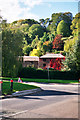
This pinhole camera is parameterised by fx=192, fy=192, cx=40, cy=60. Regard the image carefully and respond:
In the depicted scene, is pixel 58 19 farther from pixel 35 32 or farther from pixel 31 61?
pixel 31 61

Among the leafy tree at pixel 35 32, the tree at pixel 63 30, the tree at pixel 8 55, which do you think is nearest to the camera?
the tree at pixel 8 55

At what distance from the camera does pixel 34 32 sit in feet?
338

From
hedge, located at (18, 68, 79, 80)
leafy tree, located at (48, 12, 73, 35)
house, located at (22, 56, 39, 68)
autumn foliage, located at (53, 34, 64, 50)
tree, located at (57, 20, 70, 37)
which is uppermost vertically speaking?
leafy tree, located at (48, 12, 73, 35)

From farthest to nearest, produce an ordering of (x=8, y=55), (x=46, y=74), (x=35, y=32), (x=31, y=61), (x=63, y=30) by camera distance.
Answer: (x=35, y=32)
(x=63, y=30)
(x=31, y=61)
(x=46, y=74)
(x=8, y=55)

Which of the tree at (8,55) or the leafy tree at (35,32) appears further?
the leafy tree at (35,32)

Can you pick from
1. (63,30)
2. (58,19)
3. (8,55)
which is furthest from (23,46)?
(58,19)

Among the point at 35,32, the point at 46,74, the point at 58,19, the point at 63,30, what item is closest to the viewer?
the point at 46,74

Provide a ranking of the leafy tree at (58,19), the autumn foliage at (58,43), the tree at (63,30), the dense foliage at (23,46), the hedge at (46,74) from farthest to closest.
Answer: the leafy tree at (58,19), the tree at (63,30), the autumn foliage at (58,43), the hedge at (46,74), the dense foliage at (23,46)

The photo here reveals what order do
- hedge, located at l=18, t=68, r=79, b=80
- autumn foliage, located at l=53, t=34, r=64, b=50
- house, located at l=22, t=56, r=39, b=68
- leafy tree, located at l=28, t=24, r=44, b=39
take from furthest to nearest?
leafy tree, located at l=28, t=24, r=44, b=39
autumn foliage, located at l=53, t=34, r=64, b=50
house, located at l=22, t=56, r=39, b=68
hedge, located at l=18, t=68, r=79, b=80

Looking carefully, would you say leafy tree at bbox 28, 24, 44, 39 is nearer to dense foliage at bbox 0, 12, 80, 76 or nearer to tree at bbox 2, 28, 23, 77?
dense foliage at bbox 0, 12, 80, 76

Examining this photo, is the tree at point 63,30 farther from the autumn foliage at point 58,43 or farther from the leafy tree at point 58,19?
the leafy tree at point 58,19

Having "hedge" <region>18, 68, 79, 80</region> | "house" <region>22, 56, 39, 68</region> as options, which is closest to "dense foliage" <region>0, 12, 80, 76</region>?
"hedge" <region>18, 68, 79, 80</region>

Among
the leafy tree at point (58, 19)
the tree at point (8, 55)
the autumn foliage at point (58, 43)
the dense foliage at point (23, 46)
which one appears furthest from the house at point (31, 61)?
the leafy tree at point (58, 19)

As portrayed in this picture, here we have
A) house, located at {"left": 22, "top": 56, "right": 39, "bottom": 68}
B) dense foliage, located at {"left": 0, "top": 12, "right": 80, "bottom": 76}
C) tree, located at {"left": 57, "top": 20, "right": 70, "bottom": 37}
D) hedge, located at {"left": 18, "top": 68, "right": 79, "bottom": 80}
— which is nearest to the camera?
dense foliage, located at {"left": 0, "top": 12, "right": 80, "bottom": 76}
